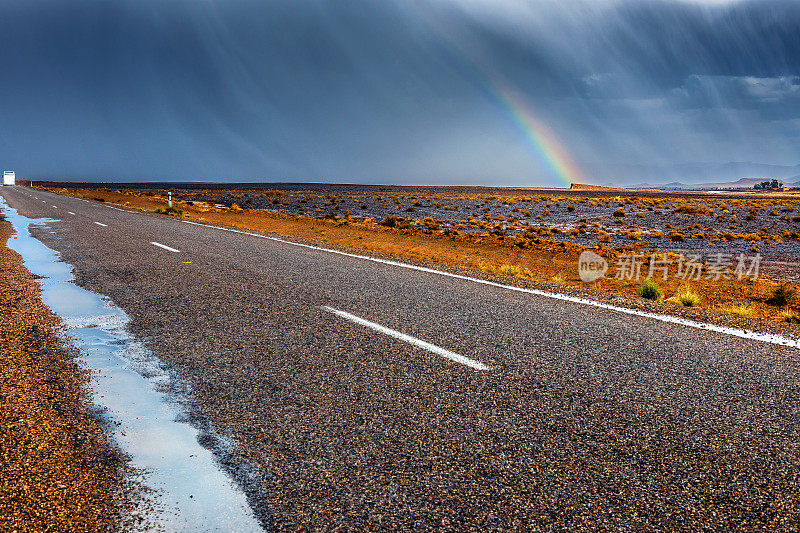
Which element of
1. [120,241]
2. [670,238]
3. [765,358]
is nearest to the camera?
[765,358]

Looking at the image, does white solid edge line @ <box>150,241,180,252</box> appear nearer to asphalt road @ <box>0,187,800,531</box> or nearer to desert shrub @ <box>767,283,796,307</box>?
asphalt road @ <box>0,187,800,531</box>

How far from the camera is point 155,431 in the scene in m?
3.49

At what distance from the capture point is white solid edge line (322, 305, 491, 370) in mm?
4586

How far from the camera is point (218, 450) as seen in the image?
320 centimetres

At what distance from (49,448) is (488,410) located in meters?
2.75

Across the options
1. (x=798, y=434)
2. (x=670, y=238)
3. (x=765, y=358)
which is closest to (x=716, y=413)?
(x=798, y=434)

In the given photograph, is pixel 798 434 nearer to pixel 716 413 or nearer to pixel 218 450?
pixel 716 413

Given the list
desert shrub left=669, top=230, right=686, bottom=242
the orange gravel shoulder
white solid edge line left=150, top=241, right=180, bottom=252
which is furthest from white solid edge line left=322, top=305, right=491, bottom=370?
desert shrub left=669, top=230, right=686, bottom=242

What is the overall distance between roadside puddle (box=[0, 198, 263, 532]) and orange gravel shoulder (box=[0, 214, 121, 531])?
0.51 ft

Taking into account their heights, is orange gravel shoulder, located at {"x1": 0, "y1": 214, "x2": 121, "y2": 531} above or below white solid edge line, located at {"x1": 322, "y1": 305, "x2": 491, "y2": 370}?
below

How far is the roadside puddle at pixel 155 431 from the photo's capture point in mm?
2613

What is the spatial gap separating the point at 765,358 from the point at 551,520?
11.6 ft

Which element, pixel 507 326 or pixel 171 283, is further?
pixel 171 283

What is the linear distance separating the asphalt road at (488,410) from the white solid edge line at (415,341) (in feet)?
0.12
